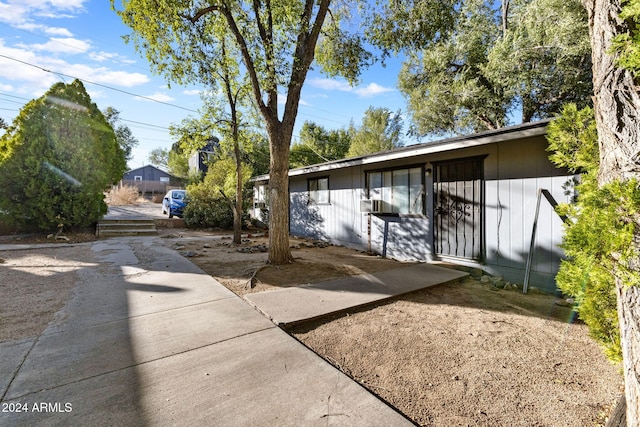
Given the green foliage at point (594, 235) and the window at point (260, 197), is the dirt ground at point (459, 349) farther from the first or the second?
the window at point (260, 197)

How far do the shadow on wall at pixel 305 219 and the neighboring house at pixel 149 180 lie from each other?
23379 mm

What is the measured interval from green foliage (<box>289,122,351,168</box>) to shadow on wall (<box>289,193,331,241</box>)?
13.7 meters

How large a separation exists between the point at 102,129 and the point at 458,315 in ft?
37.9

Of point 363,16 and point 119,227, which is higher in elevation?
point 363,16

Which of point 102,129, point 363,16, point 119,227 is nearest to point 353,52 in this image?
point 363,16

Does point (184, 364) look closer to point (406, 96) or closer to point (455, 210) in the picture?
point (455, 210)

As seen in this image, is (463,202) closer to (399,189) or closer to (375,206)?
(399,189)

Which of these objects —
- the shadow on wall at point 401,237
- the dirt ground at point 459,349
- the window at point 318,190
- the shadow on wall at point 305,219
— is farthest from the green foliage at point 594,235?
the shadow on wall at point 305,219

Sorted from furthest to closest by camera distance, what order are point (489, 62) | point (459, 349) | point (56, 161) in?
point (489, 62) < point (56, 161) < point (459, 349)

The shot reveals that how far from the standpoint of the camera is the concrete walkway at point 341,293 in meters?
3.12

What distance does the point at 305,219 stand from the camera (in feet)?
33.0

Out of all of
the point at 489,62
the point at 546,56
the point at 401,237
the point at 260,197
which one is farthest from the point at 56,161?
the point at 546,56

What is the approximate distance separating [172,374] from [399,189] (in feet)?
18.4

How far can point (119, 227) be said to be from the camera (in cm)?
1059
